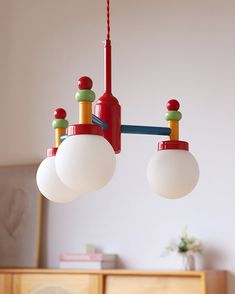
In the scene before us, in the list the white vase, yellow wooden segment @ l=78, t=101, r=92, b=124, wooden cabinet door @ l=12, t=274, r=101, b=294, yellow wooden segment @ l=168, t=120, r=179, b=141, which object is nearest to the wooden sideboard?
wooden cabinet door @ l=12, t=274, r=101, b=294

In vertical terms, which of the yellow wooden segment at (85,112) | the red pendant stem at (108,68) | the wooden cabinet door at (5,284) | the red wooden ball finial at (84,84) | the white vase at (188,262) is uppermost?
the red pendant stem at (108,68)

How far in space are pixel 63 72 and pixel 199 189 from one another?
1.25 meters

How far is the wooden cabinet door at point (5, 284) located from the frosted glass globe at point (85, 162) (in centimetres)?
264

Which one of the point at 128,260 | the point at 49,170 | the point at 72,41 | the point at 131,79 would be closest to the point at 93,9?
the point at 72,41

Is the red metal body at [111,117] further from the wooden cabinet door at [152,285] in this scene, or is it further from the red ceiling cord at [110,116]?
the wooden cabinet door at [152,285]

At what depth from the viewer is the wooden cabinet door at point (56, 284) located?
3.82 meters

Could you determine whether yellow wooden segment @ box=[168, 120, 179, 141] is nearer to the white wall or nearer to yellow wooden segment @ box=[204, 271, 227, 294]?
yellow wooden segment @ box=[204, 271, 227, 294]

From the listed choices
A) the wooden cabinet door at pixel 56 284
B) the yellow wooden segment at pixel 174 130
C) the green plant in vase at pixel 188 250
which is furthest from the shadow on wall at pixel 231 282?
the yellow wooden segment at pixel 174 130

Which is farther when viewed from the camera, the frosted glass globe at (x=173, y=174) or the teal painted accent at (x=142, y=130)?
the teal painted accent at (x=142, y=130)

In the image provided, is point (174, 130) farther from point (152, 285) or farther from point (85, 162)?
point (152, 285)

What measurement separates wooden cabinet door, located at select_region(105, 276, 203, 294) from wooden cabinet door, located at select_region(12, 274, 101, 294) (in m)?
0.09

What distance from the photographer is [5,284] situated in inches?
161

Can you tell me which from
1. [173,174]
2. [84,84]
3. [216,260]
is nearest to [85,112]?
[84,84]

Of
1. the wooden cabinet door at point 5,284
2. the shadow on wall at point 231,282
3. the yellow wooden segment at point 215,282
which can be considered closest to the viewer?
the yellow wooden segment at point 215,282
